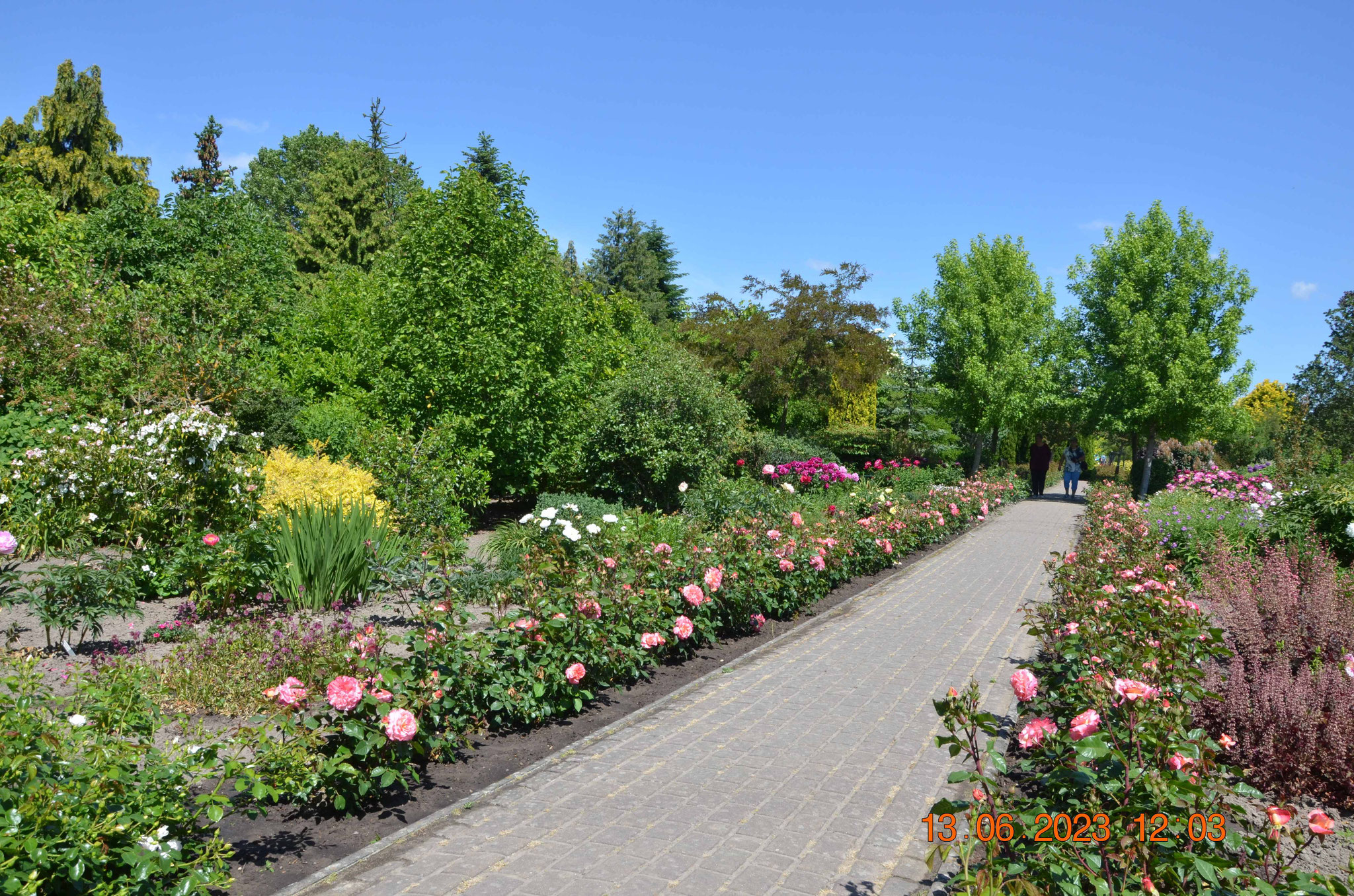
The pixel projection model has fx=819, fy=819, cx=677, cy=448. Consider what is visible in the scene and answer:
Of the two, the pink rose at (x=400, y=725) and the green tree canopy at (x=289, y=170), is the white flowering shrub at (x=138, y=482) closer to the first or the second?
the pink rose at (x=400, y=725)

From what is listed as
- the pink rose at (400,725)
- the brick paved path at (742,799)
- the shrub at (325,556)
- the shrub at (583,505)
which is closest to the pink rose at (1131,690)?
the brick paved path at (742,799)

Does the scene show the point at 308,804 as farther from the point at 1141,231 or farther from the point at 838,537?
the point at 1141,231

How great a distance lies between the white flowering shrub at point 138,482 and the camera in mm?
7102

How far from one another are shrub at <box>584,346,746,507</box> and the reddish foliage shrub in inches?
323

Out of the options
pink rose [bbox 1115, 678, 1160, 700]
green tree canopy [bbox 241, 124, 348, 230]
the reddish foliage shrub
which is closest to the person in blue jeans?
the reddish foliage shrub

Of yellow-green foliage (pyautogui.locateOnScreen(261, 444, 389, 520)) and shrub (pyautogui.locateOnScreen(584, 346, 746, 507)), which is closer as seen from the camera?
yellow-green foliage (pyautogui.locateOnScreen(261, 444, 389, 520))

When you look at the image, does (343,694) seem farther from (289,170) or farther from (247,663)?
(289,170)

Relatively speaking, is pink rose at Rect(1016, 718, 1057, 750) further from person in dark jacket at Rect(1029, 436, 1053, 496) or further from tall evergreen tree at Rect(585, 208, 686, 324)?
tall evergreen tree at Rect(585, 208, 686, 324)

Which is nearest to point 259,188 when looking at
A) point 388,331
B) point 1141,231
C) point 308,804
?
point 388,331

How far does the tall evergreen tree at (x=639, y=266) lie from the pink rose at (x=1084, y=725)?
118 ft

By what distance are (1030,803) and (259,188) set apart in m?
46.3

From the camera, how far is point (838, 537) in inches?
370

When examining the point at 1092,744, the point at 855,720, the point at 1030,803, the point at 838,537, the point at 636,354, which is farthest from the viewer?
the point at 636,354

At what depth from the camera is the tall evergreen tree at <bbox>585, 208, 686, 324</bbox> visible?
39.1 meters
